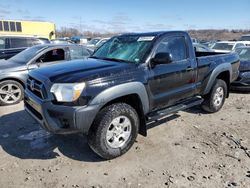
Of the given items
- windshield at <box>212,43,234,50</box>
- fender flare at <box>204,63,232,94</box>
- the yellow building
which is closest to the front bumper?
fender flare at <box>204,63,232,94</box>

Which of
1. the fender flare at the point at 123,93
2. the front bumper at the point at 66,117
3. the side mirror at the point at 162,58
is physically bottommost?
the front bumper at the point at 66,117

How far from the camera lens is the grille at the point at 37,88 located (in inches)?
137

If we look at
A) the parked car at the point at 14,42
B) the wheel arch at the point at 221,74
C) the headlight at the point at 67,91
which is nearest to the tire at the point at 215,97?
the wheel arch at the point at 221,74

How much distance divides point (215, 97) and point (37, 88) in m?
3.89

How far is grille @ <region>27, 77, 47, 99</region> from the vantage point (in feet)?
11.4

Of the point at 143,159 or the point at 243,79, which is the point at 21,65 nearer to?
the point at 143,159

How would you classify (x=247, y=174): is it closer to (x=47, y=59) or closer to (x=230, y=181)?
(x=230, y=181)

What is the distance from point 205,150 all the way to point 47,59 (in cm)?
500

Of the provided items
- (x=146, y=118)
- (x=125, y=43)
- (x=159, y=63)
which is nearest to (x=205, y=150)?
(x=146, y=118)

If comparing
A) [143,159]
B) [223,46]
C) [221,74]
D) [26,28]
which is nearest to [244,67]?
[221,74]

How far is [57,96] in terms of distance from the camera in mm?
3309

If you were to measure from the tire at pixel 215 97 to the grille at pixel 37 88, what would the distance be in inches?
141

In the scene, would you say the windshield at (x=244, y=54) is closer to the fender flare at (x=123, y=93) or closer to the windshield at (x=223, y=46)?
the windshield at (x=223, y=46)

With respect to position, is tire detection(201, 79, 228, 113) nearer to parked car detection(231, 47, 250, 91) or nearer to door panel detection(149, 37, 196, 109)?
door panel detection(149, 37, 196, 109)
